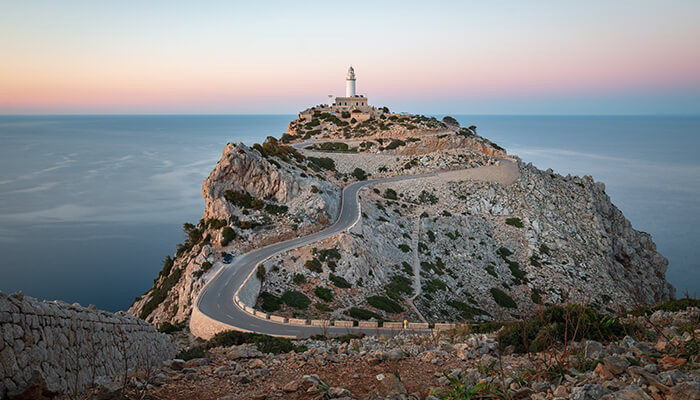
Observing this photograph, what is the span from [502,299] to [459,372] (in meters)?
26.6

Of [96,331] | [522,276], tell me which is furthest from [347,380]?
[522,276]

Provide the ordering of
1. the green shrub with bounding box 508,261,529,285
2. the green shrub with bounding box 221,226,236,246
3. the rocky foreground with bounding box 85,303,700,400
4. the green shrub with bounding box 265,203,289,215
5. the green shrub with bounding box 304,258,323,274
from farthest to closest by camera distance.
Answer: the green shrub with bounding box 508,261,529,285 → the green shrub with bounding box 265,203,289,215 → the green shrub with bounding box 221,226,236,246 → the green shrub with bounding box 304,258,323,274 → the rocky foreground with bounding box 85,303,700,400

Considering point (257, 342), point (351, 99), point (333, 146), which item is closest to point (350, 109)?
point (351, 99)

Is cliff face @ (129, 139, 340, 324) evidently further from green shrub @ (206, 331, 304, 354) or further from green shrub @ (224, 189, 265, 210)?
green shrub @ (206, 331, 304, 354)

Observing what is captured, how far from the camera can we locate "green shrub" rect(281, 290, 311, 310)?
21975 millimetres

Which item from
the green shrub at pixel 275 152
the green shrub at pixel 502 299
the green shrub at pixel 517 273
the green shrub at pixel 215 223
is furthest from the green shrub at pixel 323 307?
the green shrub at pixel 517 273

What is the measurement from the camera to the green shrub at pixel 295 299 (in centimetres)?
2198

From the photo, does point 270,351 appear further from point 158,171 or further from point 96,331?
point 158,171

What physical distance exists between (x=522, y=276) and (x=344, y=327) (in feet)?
Answer: 73.7

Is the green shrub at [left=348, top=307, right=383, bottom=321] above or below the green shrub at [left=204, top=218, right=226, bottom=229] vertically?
below

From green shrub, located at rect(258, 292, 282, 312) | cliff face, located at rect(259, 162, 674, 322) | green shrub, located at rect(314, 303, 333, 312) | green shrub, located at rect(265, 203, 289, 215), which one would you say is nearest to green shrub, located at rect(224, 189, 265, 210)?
green shrub, located at rect(265, 203, 289, 215)

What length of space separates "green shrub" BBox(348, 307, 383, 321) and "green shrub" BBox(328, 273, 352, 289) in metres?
2.47

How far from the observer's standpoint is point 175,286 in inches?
1051

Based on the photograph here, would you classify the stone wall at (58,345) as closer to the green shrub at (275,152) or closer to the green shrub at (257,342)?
the green shrub at (257,342)
